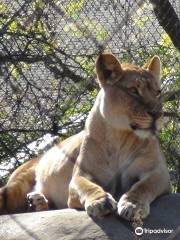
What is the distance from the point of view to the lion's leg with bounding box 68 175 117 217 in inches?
165

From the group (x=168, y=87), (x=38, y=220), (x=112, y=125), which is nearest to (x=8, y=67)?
(x=168, y=87)

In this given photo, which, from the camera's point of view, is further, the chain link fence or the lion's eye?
the chain link fence

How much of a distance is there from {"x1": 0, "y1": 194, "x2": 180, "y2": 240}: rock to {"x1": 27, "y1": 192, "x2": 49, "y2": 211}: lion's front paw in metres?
0.47

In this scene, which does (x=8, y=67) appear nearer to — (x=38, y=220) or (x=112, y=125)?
(x=112, y=125)

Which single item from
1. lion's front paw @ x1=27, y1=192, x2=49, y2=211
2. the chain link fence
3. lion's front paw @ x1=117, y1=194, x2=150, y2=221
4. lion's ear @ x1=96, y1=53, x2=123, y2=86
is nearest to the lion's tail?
lion's front paw @ x1=27, y1=192, x2=49, y2=211

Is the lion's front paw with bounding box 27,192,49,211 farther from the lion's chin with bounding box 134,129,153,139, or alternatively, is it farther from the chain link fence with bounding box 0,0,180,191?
the chain link fence with bounding box 0,0,180,191

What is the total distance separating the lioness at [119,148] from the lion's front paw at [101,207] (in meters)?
0.08

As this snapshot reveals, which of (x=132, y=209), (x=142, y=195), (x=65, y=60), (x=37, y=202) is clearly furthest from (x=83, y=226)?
(x=65, y=60)

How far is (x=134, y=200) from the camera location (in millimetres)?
4266

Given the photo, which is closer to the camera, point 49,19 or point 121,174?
point 121,174

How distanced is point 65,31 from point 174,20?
0.99 m

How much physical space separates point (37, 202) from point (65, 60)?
169 centimetres

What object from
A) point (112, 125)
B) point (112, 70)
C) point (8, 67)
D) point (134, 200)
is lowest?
point (134, 200)

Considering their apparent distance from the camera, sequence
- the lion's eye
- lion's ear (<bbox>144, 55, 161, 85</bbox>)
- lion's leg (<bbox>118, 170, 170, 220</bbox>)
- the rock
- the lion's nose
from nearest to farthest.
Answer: the rock
lion's leg (<bbox>118, 170, 170, 220</bbox>)
the lion's nose
the lion's eye
lion's ear (<bbox>144, 55, 161, 85</bbox>)
